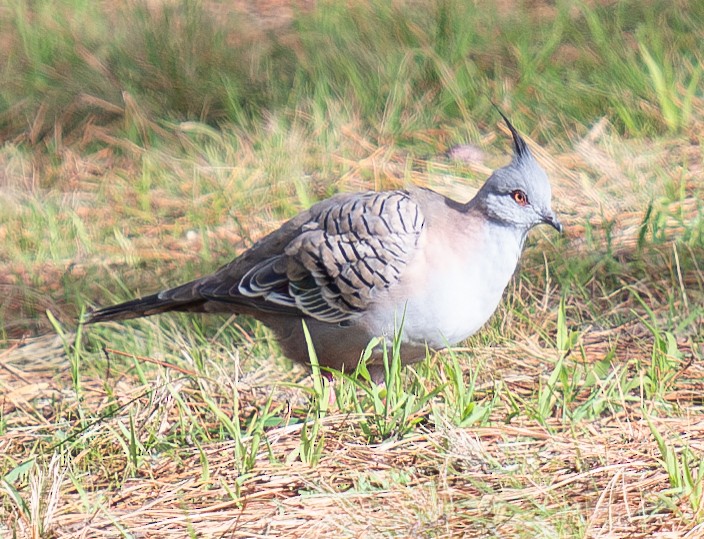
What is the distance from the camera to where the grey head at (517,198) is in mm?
3457

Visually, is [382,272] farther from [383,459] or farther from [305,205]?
[305,205]

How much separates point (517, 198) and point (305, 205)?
5.42 feet

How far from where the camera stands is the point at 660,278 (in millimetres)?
3900

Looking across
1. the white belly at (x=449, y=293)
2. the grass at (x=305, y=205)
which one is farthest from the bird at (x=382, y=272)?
the grass at (x=305, y=205)

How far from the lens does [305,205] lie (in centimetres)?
493

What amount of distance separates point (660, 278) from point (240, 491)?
2.01 meters

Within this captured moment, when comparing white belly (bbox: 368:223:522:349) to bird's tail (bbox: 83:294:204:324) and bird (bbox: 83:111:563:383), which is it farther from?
bird's tail (bbox: 83:294:204:324)

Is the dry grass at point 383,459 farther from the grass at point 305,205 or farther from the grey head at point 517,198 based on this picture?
the grey head at point 517,198

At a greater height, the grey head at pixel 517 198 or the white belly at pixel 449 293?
the grey head at pixel 517 198

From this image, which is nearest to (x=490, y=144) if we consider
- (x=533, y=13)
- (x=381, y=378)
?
(x=533, y=13)

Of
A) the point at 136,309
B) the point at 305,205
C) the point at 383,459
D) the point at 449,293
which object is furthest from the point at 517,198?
the point at 305,205

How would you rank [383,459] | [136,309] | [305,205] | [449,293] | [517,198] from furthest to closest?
[305,205] → [136,309] → [517,198] → [449,293] → [383,459]

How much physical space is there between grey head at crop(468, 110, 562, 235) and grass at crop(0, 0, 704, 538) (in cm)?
31

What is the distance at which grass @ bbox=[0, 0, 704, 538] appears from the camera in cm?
250
